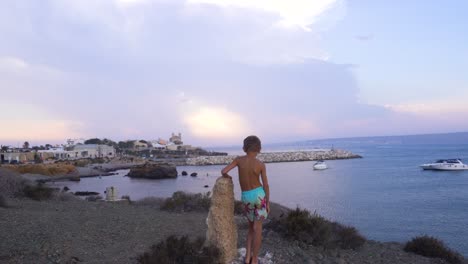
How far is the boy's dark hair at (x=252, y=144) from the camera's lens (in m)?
6.10

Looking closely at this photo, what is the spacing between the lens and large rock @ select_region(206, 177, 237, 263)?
6.62 m

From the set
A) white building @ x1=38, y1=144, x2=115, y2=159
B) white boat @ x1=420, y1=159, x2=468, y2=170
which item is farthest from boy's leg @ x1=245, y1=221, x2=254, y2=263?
white building @ x1=38, y1=144, x2=115, y2=159

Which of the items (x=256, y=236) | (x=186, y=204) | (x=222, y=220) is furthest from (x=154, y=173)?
(x=256, y=236)

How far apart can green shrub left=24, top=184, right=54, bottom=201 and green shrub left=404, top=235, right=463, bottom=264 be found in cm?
1352

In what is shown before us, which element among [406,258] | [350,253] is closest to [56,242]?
[350,253]

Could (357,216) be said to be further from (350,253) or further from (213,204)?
(213,204)

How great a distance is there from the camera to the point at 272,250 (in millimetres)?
8094

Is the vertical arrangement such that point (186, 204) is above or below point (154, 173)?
above

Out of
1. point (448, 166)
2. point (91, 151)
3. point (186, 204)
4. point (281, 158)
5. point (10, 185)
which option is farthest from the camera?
point (91, 151)

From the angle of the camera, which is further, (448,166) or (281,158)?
(281,158)

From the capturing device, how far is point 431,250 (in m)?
11.2

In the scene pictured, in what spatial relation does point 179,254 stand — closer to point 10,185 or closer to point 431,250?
point 431,250

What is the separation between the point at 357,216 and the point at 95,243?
1640 cm

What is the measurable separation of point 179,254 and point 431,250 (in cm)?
757
